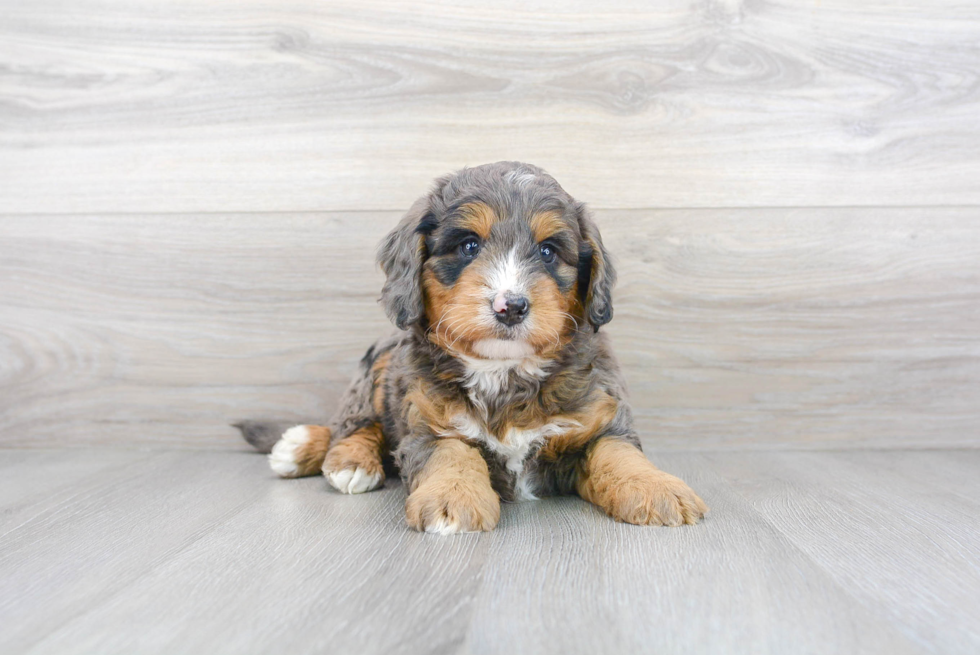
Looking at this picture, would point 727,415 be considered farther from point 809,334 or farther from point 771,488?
point 771,488

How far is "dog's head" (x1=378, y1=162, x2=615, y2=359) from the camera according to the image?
2.02m

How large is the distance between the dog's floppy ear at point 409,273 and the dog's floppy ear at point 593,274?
473mm

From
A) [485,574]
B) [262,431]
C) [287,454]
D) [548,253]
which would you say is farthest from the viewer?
[262,431]

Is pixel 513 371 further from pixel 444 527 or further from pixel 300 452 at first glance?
pixel 300 452

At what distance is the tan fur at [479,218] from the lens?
6.92 ft

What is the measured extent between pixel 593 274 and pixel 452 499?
2.71 feet

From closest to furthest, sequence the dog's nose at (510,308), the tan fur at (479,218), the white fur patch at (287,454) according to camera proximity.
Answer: the dog's nose at (510,308) < the tan fur at (479,218) < the white fur patch at (287,454)

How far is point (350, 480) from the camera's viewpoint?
240cm

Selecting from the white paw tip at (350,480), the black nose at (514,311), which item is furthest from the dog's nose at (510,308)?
the white paw tip at (350,480)

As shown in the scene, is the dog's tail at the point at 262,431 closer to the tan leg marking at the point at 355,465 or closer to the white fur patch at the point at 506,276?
the tan leg marking at the point at 355,465

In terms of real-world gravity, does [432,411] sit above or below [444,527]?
above

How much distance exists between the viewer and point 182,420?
3.23 meters

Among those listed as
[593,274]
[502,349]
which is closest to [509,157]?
[593,274]

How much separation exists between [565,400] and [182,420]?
188cm
